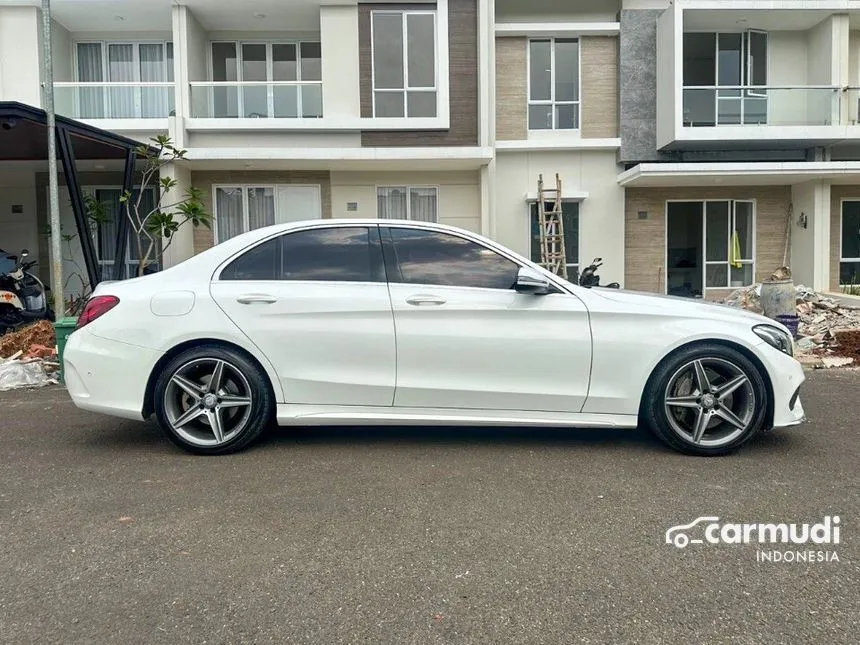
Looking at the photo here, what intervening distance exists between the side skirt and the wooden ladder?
1085cm

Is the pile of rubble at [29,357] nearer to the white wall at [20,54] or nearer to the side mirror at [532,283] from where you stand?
the side mirror at [532,283]

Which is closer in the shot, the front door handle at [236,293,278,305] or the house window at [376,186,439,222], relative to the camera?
the front door handle at [236,293,278,305]

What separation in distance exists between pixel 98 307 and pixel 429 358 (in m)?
2.35

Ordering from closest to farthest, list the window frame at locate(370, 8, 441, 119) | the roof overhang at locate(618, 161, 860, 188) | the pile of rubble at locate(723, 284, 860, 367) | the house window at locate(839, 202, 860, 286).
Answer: the pile of rubble at locate(723, 284, 860, 367) → the window frame at locate(370, 8, 441, 119) → the roof overhang at locate(618, 161, 860, 188) → the house window at locate(839, 202, 860, 286)

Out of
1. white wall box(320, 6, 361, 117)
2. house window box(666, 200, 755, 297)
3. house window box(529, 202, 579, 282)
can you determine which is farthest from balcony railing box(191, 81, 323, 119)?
house window box(666, 200, 755, 297)

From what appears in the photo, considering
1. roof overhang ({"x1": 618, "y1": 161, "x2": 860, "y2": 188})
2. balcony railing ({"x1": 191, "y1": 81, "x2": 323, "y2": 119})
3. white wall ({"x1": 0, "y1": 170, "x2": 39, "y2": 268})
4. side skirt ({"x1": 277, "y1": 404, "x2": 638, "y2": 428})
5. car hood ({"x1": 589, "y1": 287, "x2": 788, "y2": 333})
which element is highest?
balcony railing ({"x1": 191, "y1": 81, "x2": 323, "y2": 119})

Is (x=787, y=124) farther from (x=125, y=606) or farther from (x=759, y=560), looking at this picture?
(x=125, y=606)

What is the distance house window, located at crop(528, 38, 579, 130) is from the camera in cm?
1608

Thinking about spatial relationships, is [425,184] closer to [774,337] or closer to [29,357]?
[29,357]

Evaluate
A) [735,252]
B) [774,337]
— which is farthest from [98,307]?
[735,252]

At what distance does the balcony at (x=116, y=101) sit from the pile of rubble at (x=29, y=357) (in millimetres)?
6102

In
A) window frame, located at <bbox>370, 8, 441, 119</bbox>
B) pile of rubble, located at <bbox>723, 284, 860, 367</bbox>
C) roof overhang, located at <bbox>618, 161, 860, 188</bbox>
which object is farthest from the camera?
roof overhang, located at <bbox>618, 161, 860, 188</bbox>

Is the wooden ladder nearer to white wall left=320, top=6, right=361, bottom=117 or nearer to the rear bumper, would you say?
white wall left=320, top=6, right=361, bottom=117

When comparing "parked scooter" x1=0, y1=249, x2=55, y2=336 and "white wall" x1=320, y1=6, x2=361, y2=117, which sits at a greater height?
"white wall" x1=320, y1=6, x2=361, y2=117
